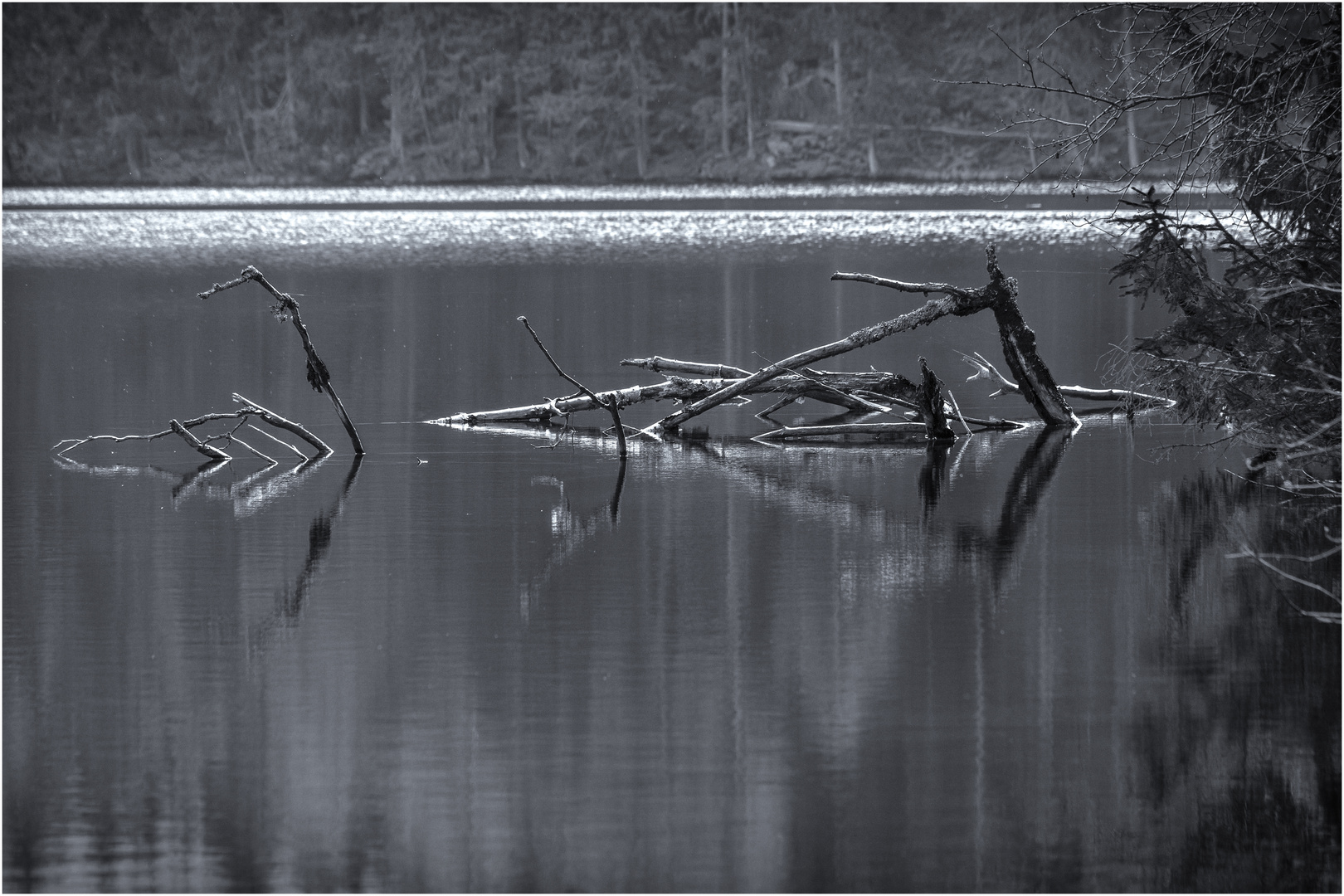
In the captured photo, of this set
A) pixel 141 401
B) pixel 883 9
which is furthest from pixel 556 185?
pixel 141 401

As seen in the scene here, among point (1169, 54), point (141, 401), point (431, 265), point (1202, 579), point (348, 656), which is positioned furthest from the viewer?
point (431, 265)

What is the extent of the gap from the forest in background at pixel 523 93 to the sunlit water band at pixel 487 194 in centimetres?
176

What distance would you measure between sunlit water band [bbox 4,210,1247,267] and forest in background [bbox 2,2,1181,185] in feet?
69.7

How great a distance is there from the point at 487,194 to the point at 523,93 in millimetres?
12800

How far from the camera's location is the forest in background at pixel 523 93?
8850 cm

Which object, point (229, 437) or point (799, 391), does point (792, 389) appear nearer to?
point (799, 391)

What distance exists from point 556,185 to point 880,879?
287 ft

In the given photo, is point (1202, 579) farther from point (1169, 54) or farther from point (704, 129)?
point (704, 129)

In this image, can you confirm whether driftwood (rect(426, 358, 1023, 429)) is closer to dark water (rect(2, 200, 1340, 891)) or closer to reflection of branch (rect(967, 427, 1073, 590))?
dark water (rect(2, 200, 1340, 891))

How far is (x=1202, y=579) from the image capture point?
36.2 ft

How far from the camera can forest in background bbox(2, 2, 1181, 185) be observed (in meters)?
88.5

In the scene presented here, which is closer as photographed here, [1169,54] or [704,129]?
[1169,54]

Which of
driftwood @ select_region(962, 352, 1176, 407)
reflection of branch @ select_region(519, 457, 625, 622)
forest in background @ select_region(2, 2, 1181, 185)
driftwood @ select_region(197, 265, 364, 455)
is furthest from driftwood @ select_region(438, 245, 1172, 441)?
forest in background @ select_region(2, 2, 1181, 185)

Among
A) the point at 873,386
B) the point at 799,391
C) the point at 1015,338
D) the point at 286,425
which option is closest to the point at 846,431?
the point at 873,386
